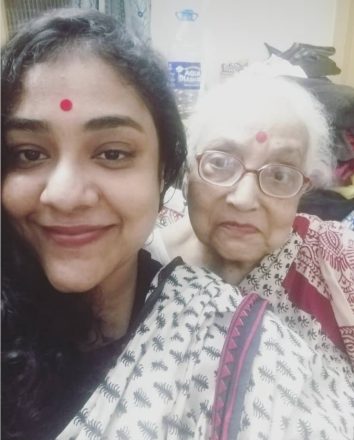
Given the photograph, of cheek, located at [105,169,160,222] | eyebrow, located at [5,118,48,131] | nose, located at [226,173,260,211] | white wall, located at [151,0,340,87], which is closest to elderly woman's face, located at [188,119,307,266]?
nose, located at [226,173,260,211]

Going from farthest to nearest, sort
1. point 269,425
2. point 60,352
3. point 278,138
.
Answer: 1. point 278,138
2. point 60,352
3. point 269,425

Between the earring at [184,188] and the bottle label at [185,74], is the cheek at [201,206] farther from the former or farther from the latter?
the bottle label at [185,74]

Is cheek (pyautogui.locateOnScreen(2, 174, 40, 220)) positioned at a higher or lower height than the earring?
higher

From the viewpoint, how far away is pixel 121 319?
648 mm

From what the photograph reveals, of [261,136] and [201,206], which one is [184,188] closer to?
[201,206]

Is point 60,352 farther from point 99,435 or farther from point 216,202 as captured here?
point 216,202

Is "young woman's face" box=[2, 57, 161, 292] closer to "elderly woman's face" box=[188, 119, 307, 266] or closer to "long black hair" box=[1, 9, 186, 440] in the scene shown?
"long black hair" box=[1, 9, 186, 440]

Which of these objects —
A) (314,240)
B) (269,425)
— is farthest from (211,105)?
(269,425)

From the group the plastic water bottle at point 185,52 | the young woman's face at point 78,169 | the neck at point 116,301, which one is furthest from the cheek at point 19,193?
the plastic water bottle at point 185,52

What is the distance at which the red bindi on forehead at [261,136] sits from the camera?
753 millimetres

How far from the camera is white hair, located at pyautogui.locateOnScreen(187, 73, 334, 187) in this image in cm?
77

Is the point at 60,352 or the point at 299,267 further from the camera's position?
the point at 299,267

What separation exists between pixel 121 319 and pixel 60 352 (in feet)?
0.35

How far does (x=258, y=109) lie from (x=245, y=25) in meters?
0.14
